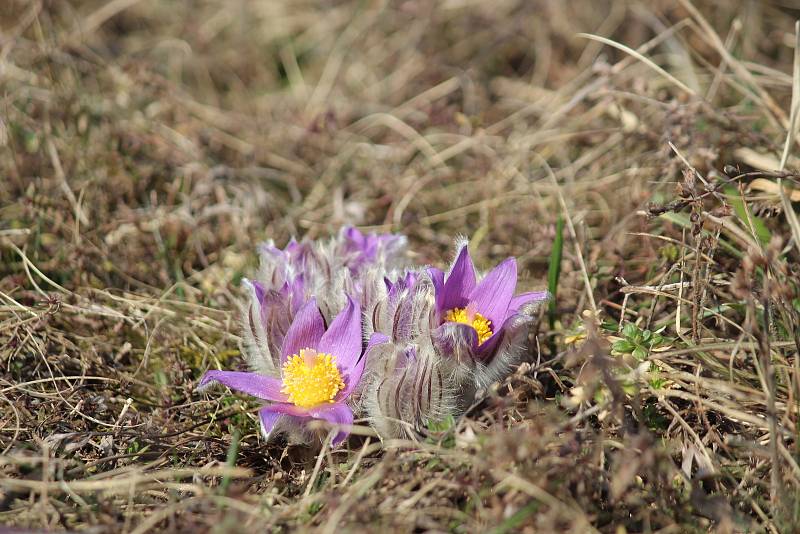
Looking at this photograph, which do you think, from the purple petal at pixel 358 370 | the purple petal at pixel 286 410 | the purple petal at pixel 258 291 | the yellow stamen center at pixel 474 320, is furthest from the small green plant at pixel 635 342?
the purple petal at pixel 258 291

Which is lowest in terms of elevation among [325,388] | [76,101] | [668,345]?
[668,345]

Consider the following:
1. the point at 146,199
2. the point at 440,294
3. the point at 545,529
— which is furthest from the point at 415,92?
the point at 545,529

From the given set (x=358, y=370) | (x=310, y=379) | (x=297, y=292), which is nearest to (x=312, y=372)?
(x=310, y=379)

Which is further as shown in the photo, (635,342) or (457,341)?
(635,342)

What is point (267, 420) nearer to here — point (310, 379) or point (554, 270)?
point (310, 379)

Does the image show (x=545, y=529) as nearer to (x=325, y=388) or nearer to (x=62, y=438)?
(x=325, y=388)

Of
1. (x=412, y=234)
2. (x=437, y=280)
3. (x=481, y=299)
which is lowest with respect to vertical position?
(x=412, y=234)

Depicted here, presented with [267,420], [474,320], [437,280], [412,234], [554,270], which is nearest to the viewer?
[267,420]
